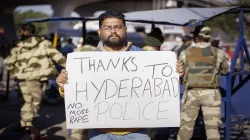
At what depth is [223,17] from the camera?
672 cm

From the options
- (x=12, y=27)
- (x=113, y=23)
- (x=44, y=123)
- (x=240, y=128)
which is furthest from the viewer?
(x=12, y=27)

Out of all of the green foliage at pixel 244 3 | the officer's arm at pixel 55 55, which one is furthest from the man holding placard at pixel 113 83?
the green foliage at pixel 244 3

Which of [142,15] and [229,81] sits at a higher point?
[142,15]

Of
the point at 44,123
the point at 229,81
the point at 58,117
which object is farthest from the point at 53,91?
the point at 229,81

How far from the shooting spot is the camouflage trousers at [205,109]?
16.0ft

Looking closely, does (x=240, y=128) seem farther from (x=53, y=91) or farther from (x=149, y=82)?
(x=53, y=91)

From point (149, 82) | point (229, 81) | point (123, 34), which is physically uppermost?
Answer: point (123, 34)

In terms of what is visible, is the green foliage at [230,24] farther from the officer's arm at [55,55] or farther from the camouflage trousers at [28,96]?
the camouflage trousers at [28,96]

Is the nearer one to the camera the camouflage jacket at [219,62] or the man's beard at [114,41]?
the man's beard at [114,41]

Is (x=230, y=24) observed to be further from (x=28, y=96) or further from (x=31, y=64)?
(x=28, y=96)

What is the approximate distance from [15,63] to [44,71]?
41 cm

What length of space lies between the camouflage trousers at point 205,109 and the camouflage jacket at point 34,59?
6.02 feet

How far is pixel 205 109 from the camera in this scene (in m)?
4.92

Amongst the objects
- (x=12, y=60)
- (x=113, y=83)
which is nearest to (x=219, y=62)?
(x=113, y=83)
